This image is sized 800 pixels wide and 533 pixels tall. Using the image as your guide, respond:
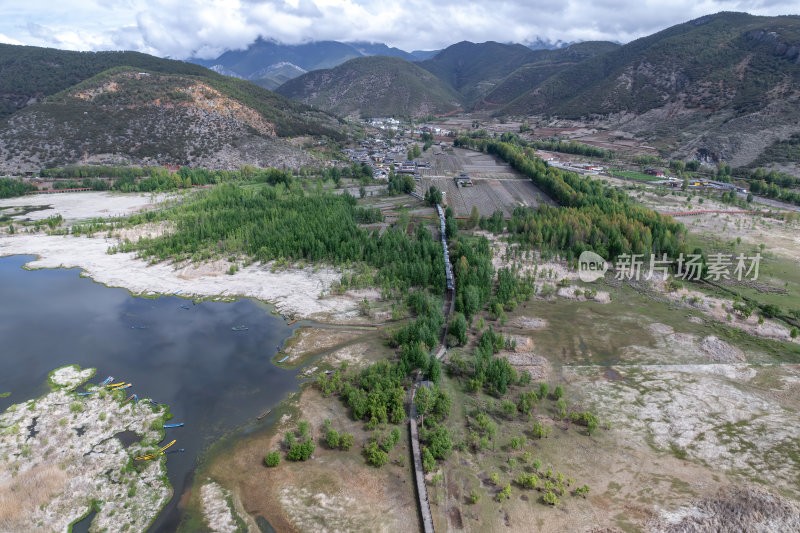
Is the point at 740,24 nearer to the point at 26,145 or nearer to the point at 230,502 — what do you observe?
the point at 230,502

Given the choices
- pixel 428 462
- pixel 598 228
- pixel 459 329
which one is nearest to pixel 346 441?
pixel 428 462

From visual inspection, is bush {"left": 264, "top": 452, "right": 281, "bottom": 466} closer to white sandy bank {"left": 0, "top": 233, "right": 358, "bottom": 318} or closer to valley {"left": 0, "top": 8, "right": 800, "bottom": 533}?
valley {"left": 0, "top": 8, "right": 800, "bottom": 533}

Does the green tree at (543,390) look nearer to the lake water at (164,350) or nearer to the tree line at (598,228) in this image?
the lake water at (164,350)

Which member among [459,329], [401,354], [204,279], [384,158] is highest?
[384,158]

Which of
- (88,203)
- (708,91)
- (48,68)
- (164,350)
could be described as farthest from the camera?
(48,68)

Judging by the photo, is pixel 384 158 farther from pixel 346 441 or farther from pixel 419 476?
pixel 419 476

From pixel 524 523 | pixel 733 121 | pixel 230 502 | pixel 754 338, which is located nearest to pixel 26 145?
pixel 230 502
